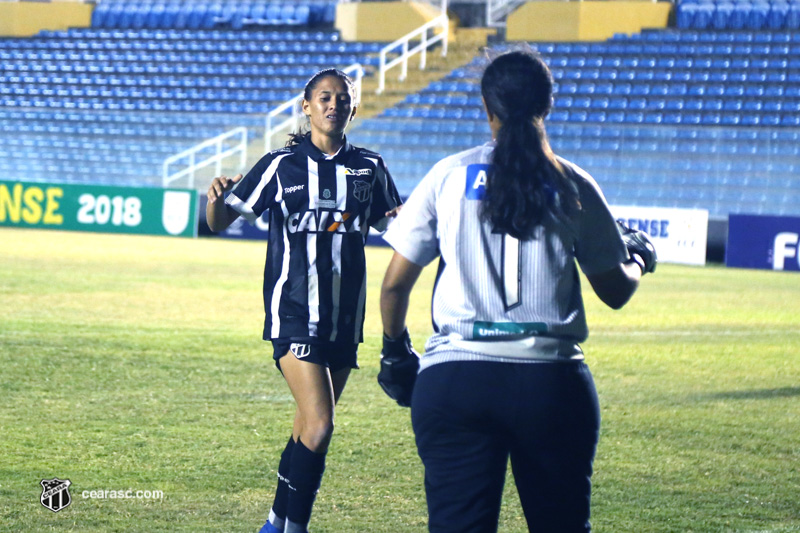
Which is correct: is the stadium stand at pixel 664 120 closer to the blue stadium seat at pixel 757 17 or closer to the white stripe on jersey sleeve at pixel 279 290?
the blue stadium seat at pixel 757 17

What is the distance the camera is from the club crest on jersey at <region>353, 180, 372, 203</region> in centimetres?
448

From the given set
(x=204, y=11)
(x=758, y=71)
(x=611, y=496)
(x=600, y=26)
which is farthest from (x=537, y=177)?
A: (x=204, y=11)

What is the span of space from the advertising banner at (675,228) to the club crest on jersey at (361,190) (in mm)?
17084

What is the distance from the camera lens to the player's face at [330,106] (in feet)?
14.6

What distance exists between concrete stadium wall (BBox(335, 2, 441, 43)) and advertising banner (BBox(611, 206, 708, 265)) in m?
11.9

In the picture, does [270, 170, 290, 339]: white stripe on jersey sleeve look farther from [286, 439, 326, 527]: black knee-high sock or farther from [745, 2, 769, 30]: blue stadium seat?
[745, 2, 769, 30]: blue stadium seat

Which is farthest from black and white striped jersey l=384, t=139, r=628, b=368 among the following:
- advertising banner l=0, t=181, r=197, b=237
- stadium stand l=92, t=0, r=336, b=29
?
stadium stand l=92, t=0, r=336, b=29

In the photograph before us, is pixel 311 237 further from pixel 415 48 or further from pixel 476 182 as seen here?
pixel 415 48

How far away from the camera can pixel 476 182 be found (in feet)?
8.96

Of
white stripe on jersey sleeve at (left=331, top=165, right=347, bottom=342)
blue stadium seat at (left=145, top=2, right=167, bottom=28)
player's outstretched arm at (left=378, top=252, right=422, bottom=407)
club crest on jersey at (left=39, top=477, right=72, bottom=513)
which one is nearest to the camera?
player's outstretched arm at (left=378, top=252, right=422, bottom=407)

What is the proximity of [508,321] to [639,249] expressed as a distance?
1.63 ft

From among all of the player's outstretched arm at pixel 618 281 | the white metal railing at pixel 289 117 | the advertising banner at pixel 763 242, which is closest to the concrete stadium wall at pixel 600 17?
the white metal railing at pixel 289 117

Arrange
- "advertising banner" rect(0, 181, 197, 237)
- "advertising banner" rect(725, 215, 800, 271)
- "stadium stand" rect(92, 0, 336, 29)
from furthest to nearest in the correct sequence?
"stadium stand" rect(92, 0, 336, 29), "advertising banner" rect(0, 181, 197, 237), "advertising banner" rect(725, 215, 800, 271)

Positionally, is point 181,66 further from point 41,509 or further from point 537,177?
point 537,177
